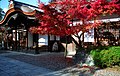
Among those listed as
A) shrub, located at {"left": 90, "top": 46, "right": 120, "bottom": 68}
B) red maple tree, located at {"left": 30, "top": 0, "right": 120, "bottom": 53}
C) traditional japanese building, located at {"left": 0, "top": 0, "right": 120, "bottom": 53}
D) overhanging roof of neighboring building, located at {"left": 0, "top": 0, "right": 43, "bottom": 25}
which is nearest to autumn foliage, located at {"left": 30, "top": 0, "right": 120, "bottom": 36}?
red maple tree, located at {"left": 30, "top": 0, "right": 120, "bottom": 53}

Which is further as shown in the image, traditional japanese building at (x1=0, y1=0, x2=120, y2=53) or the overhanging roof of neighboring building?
the overhanging roof of neighboring building

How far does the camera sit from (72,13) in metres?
9.93

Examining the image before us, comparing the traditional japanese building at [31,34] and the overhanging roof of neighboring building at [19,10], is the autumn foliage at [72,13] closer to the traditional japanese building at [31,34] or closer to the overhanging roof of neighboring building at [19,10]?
the traditional japanese building at [31,34]

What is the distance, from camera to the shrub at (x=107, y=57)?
917 centimetres

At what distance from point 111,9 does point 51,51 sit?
410 inches

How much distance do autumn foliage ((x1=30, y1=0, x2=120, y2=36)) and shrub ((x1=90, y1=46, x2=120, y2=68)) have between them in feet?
5.06

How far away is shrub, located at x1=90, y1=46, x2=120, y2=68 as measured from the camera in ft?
30.1

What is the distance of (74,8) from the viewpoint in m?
10.1

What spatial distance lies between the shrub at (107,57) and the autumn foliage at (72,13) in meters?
1.54

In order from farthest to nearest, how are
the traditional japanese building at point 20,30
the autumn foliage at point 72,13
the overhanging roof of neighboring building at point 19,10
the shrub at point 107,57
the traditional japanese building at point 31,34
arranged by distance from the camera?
the traditional japanese building at point 20,30, the overhanging roof of neighboring building at point 19,10, the traditional japanese building at point 31,34, the autumn foliage at point 72,13, the shrub at point 107,57

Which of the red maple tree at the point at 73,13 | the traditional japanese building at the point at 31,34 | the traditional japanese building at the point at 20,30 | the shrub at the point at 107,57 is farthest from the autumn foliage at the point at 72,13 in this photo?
the traditional japanese building at the point at 20,30

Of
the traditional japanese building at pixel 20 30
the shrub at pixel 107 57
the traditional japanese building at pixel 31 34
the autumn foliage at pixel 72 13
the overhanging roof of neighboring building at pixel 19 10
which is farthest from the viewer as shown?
the traditional japanese building at pixel 20 30

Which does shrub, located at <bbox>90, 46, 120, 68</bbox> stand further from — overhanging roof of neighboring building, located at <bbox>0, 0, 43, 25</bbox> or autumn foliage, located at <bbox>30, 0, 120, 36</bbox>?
overhanging roof of neighboring building, located at <bbox>0, 0, 43, 25</bbox>

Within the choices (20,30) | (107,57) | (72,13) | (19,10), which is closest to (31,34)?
(20,30)
